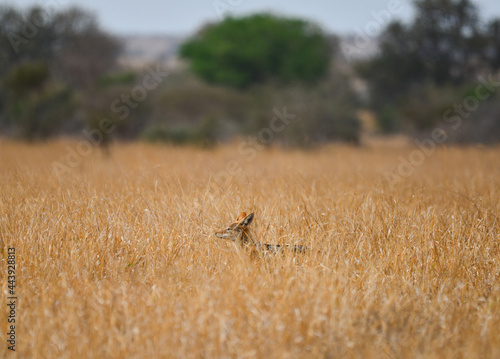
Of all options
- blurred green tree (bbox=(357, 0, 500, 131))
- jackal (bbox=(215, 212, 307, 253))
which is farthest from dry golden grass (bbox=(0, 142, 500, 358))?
blurred green tree (bbox=(357, 0, 500, 131))

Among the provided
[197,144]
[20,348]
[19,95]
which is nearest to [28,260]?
[20,348]

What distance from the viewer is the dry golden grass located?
264cm

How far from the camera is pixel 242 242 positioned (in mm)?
3680

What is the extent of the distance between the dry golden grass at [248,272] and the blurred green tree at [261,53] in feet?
52.4

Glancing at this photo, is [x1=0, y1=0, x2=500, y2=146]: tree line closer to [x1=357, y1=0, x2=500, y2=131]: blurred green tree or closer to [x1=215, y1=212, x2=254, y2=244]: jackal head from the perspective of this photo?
[x1=357, y1=0, x2=500, y2=131]: blurred green tree

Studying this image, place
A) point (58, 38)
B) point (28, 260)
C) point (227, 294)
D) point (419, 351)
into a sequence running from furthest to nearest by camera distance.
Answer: point (58, 38) < point (28, 260) < point (227, 294) < point (419, 351)

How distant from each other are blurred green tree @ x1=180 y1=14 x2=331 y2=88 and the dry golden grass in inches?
629

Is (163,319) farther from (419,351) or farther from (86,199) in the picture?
(86,199)

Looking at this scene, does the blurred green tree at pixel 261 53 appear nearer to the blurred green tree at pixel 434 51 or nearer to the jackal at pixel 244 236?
the blurred green tree at pixel 434 51

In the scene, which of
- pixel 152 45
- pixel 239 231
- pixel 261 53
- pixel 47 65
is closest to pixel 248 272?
pixel 239 231

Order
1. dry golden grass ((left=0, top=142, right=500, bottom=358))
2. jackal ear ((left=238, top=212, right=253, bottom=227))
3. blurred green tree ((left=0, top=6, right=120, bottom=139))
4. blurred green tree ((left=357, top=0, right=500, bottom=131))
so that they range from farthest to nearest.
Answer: blurred green tree ((left=357, top=0, right=500, bottom=131)) < blurred green tree ((left=0, top=6, right=120, bottom=139)) < jackal ear ((left=238, top=212, right=253, bottom=227)) < dry golden grass ((left=0, top=142, right=500, bottom=358))

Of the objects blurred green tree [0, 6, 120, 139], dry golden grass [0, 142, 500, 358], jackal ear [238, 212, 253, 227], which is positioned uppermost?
blurred green tree [0, 6, 120, 139]

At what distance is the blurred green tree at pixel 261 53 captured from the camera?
20.7 meters

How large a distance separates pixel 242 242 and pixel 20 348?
1.67 meters
